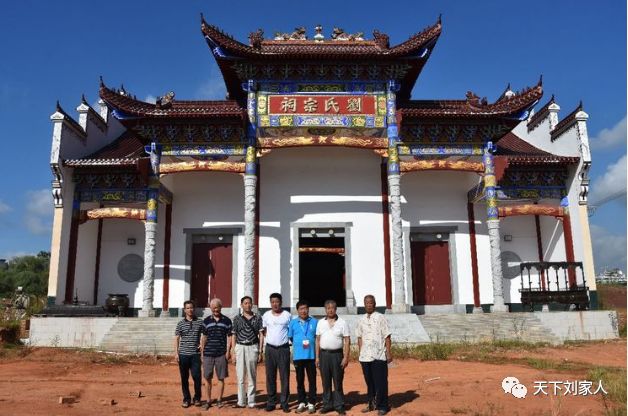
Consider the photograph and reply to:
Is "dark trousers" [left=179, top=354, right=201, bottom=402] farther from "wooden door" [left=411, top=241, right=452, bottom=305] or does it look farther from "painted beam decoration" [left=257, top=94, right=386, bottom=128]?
"wooden door" [left=411, top=241, right=452, bottom=305]

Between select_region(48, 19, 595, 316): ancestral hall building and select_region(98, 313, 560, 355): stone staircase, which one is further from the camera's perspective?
select_region(48, 19, 595, 316): ancestral hall building

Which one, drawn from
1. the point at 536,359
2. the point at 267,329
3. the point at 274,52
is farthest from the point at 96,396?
the point at 274,52

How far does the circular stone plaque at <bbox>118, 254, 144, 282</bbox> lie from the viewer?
1437 centimetres

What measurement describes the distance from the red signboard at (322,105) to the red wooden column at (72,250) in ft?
19.7

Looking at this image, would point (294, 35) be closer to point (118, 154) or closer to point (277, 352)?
point (118, 154)

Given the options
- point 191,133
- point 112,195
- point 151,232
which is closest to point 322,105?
point 191,133

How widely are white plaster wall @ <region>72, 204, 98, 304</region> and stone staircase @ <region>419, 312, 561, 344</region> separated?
360 inches

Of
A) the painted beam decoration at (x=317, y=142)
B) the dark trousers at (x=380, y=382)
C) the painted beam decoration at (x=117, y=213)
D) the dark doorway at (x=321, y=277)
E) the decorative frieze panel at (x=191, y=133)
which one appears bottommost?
the dark trousers at (x=380, y=382)

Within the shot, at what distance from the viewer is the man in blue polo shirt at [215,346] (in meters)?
5.80

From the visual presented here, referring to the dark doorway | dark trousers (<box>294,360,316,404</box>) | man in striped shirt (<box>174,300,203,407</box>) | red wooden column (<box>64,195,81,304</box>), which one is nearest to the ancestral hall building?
red wooden column (<box>64,195,81,304</box>)

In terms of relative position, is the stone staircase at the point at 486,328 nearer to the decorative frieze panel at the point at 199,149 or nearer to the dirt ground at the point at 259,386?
the dirt ground at the point at 259,386

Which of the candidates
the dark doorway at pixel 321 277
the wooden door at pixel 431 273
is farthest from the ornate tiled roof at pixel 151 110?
the wooden door at pixel 431 273

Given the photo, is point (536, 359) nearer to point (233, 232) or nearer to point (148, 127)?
point (233, 232)

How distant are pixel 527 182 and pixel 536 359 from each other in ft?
22.9
